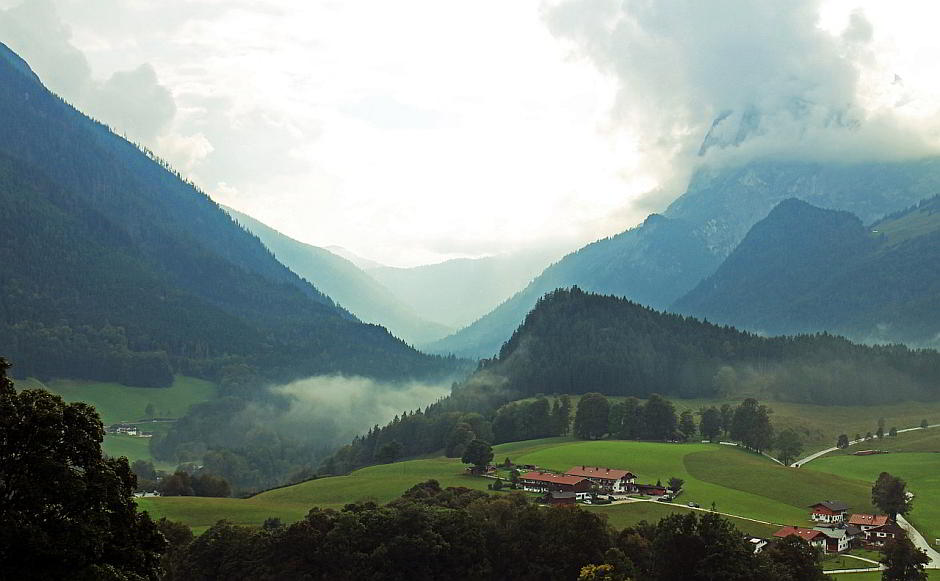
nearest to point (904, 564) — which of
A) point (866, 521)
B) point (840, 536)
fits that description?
point (840, 536)

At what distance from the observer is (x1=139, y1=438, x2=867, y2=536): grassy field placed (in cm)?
12088

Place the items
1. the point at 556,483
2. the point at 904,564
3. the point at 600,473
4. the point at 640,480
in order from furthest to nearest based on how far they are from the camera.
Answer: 1. the point at 640,480
2. the point at 600,473
3. the point at 556,483
4. the point at 904,564

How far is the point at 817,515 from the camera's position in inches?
4633

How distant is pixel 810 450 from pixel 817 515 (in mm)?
80430

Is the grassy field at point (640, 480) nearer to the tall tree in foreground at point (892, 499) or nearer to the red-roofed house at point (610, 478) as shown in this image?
the red-roofed house at point (610, 478)

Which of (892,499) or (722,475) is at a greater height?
(722,475)

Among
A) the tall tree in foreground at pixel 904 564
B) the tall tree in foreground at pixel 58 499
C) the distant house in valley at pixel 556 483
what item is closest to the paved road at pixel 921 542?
the tall tree in foreground at pixel 904 564

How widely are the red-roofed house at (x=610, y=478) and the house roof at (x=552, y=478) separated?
2.87m

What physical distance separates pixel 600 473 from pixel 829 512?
36569 mm

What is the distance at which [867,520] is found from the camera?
11394 cm

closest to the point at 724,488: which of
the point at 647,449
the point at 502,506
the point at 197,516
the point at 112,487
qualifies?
the point at 647,449

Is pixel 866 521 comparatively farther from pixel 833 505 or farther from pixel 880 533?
pixel 833 505

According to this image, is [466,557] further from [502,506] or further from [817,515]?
[817,515]

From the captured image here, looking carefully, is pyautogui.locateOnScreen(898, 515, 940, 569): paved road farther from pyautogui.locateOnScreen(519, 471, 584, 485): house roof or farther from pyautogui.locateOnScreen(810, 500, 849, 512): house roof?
pyautogui.locateOnScreen(519, 471, 584, 485): house roof
